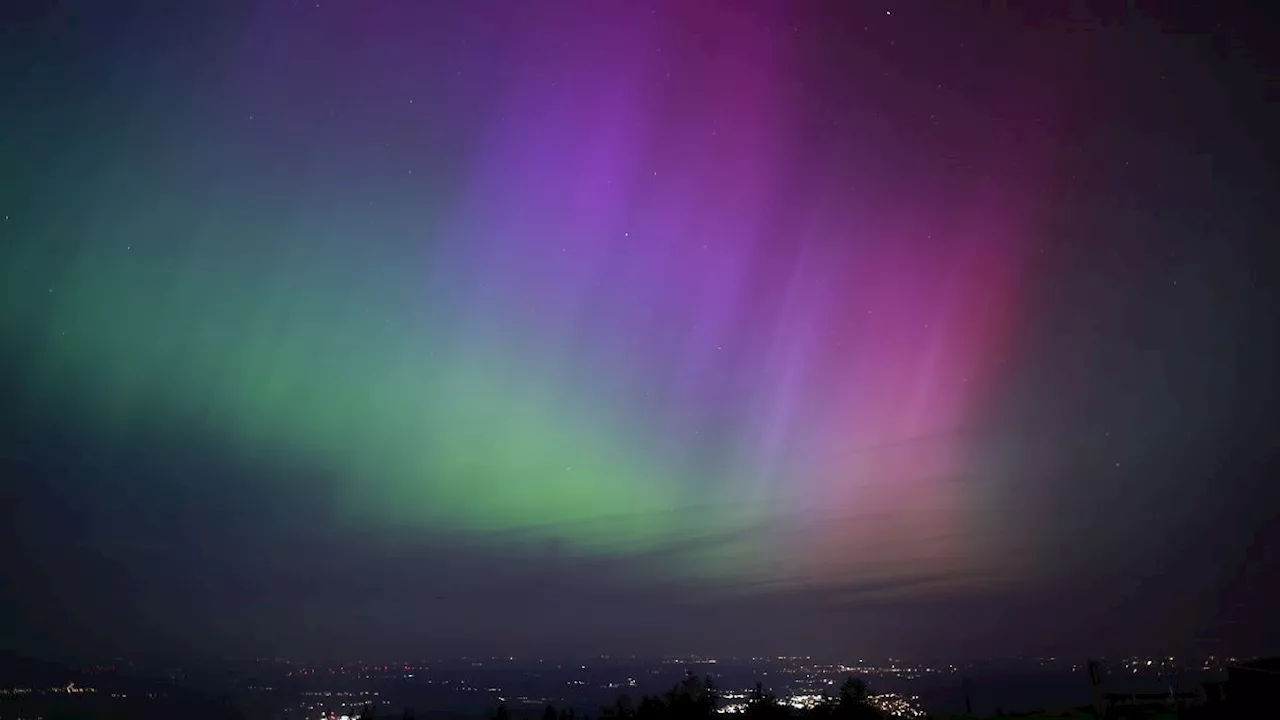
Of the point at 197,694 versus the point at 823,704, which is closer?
the point at 823,704

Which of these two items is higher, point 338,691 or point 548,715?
point 548,715

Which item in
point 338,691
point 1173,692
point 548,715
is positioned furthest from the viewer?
point 338,691

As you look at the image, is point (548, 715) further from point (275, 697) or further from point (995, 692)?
point (995, 692)

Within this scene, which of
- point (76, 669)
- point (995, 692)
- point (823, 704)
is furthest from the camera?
point (995, 692)

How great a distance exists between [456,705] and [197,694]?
38758mm

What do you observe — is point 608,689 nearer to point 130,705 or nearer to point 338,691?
point 338,691

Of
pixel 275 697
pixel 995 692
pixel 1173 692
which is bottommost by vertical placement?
pixel 995 692

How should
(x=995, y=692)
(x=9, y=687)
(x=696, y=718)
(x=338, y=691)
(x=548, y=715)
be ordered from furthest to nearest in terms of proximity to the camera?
(x=338, y=691) < (x=995, y=692) < (x=9, y=687) < (x=548, y=715) < (x=696, y=718)

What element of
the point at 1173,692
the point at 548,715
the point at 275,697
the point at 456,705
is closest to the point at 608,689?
the point at 456,705

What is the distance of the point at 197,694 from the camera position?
106938 mm

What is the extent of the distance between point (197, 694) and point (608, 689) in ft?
264

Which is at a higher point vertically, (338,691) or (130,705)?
(130,705)

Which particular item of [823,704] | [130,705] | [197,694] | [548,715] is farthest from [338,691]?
[823,704]

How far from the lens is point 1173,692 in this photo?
21.6 meters
